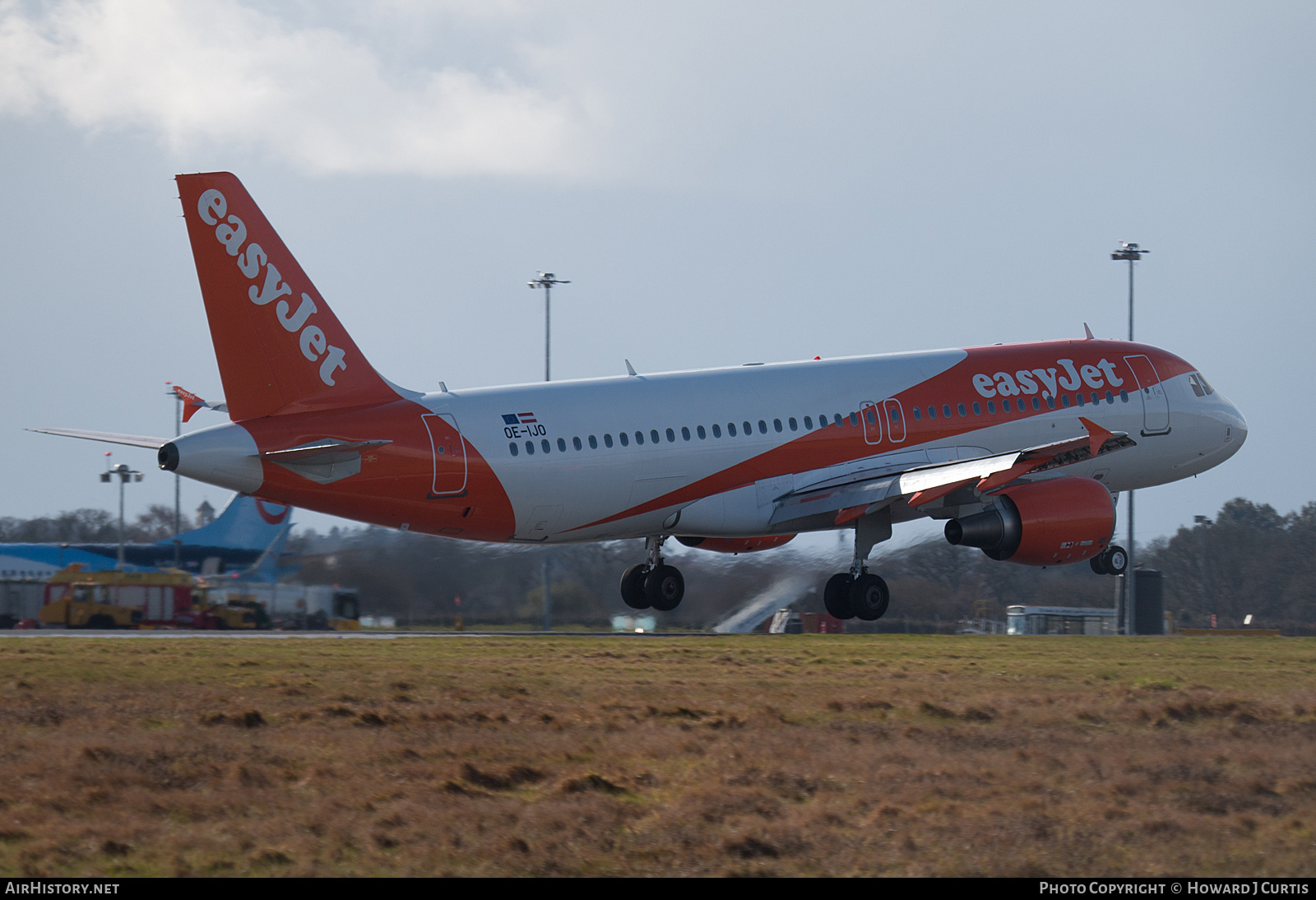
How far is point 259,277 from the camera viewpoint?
87.6ft

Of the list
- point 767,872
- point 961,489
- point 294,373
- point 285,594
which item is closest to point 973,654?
point 961,489

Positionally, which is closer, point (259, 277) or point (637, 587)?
point (259, 277)

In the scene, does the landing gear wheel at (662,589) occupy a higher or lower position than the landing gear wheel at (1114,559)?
lower

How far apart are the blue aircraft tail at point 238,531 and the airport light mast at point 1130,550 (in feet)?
126

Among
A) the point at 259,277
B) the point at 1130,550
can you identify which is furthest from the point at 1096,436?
the point at 1130,550

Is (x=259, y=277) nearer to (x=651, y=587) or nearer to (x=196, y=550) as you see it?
(x=651, y=587)

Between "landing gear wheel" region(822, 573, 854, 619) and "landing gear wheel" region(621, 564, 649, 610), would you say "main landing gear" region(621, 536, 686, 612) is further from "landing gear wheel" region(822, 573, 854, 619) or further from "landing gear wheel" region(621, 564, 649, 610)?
"landing gear wheel" region(822, 573, 854, 619)

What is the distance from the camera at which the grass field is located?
466 inches

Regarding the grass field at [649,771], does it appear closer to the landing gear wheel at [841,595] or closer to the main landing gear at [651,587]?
the landing gear wheel at [841,595]

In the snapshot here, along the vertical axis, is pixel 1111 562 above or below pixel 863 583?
above

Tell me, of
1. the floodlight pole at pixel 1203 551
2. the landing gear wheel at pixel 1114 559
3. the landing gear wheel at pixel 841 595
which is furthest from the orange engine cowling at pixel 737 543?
the floodlight pole at pixel 1203 551

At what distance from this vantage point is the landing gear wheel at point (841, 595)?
33.4 m

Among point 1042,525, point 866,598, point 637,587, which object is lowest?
point 866,598

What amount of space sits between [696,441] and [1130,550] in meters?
31.0
